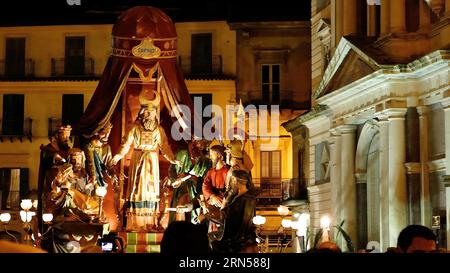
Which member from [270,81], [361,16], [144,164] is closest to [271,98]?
[270,81]

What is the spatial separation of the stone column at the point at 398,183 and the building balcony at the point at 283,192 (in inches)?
281

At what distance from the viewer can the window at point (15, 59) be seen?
202ft

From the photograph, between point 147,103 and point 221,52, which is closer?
point 147,103

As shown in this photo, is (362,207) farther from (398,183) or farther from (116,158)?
(116,158)

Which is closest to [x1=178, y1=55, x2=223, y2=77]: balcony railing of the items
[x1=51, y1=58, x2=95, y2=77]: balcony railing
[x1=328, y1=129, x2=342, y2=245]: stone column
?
[x1=51, y1=58, x2=95, y2=77]: balcony railing

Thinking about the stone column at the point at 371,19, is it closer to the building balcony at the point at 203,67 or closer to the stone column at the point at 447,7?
the stone column at the point at 447,7

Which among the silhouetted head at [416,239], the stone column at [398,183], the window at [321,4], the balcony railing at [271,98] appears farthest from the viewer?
the balcony railing at [271,98]

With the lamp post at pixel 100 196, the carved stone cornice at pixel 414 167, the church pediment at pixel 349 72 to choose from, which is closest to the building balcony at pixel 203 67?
the church pediment at pixel 349 72

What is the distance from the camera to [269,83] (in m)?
59.6

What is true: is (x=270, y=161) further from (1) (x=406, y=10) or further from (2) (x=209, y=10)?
(1) (x=406, y=10)
